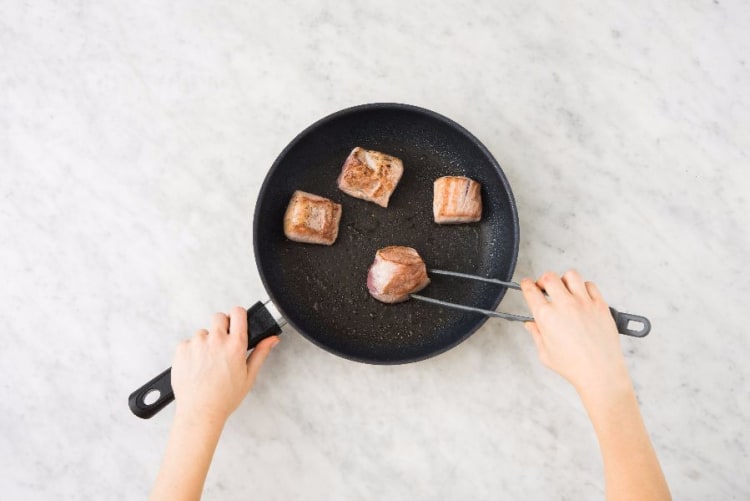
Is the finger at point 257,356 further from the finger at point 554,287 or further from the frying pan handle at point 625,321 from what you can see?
the frying pan handle at point 625,321

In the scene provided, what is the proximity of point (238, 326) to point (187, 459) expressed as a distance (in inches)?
12.3

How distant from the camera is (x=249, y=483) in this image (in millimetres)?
1597

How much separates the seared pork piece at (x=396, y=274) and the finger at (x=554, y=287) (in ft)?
1.02

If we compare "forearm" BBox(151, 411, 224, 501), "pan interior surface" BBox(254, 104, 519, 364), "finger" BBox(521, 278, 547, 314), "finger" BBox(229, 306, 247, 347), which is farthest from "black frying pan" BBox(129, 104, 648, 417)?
"forearm" BBox(151, 411, 224, 501)

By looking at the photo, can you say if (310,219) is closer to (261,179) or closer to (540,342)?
(261,179)

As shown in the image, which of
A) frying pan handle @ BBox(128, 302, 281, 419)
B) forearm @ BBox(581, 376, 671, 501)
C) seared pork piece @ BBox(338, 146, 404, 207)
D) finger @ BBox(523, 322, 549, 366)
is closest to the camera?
forearm @ BBox(581, 376, 671, 501)

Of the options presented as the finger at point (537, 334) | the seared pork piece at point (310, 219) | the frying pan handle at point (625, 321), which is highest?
the seared pork piece at point (310, 219)

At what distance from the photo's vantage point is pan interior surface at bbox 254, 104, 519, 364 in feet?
5.11

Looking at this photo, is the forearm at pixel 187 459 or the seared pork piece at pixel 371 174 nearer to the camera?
the forearm at pixel 187 459

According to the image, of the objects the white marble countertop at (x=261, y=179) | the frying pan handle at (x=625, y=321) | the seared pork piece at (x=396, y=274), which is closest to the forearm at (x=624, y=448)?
the frying pan handle at (x=625, y=321)

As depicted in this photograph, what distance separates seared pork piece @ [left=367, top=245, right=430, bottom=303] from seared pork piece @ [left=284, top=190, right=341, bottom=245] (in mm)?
140

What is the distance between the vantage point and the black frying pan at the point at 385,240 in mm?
1556

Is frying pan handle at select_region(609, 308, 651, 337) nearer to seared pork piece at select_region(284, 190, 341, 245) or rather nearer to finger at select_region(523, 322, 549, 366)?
finger at select_region(523, 322, 549, 366)

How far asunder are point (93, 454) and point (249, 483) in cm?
41
